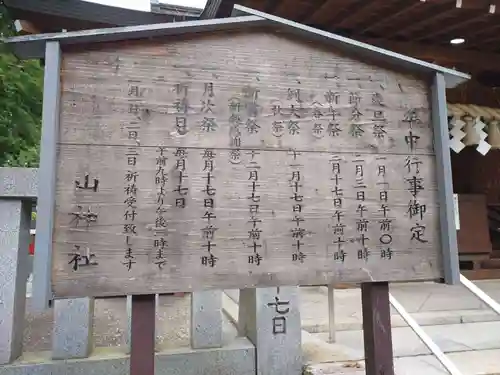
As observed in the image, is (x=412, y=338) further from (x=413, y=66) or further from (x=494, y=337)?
(x=413, y=66)

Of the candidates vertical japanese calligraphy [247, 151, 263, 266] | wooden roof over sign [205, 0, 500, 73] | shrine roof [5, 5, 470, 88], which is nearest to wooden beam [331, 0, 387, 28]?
wooden roof over sign [205, 0, 500, 73]

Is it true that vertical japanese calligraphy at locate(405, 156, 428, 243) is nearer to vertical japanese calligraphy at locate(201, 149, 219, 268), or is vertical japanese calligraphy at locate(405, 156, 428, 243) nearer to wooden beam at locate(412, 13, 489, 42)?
vertical japanese calligraphy at locate(201, 149, 219, 268)

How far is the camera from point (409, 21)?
4469 mm

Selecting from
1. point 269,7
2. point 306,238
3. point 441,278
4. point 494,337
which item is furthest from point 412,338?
point 269,7

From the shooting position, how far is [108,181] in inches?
65.4

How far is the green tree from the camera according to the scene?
4.46 metres

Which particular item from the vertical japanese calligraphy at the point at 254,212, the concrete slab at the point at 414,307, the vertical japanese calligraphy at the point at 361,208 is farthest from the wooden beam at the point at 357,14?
the concrete slab at the point at 414,307

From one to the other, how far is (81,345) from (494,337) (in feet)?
11.4

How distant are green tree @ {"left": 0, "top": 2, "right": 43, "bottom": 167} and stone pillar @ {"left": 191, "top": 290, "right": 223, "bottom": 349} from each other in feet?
10.5

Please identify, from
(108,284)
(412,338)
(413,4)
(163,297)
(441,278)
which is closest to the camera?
(108,284)

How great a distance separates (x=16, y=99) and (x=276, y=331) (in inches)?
Result: 159

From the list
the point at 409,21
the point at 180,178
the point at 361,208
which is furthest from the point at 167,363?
the point at 409,21

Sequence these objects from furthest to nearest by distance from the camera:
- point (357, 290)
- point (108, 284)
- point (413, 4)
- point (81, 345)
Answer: point (357, 290) < point (413, 4) < point (81, 345) < point (108, 284)

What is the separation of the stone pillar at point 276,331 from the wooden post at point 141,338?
131 centimetres
